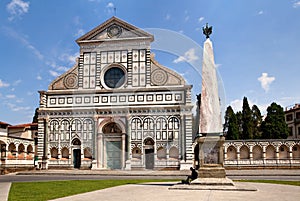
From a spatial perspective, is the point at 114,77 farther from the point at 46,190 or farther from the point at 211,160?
the point at 211,160

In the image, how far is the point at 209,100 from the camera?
14695 mm

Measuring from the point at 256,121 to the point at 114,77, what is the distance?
23894 mm

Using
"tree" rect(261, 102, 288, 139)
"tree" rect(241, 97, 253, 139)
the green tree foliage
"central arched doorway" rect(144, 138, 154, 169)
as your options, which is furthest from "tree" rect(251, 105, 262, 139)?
"central arched doorway" rect(144, 138, 154, 169)

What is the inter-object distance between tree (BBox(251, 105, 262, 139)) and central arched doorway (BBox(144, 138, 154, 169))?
A: 1845 centimetres

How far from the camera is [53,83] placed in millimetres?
37531

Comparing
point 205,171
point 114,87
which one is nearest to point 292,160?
point 114,87

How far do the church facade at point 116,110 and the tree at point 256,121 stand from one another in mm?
16660

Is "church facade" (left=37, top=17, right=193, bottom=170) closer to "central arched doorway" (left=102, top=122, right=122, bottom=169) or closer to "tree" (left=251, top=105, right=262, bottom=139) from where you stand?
"central arched doorway" (left=102, top=122, right=122, bottom=169)

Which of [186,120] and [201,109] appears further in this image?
[186,120]

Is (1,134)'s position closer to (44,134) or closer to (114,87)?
(44,134)

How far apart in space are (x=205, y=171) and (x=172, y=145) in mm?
20829

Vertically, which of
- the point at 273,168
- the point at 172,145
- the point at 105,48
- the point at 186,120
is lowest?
the point at 273,168

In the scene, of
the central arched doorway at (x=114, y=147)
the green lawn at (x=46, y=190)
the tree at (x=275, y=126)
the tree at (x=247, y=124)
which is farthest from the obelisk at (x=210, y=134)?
the tree at (x=247, y=124)

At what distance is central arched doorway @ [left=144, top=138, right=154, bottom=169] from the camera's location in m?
34.5
